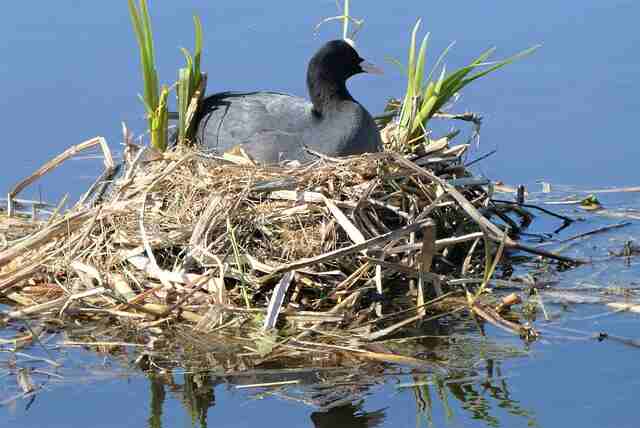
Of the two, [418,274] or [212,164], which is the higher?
[212,164]

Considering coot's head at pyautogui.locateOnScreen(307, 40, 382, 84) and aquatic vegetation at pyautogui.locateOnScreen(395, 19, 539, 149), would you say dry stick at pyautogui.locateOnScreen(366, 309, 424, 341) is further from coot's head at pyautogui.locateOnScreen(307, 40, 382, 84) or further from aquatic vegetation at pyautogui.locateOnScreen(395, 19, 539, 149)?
coot's head at pyautogui.locateOnScreen(307, 40, 382, 84)

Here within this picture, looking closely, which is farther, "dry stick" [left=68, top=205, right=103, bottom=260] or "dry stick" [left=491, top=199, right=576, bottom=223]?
"dry stick" [left=491, top=199, right=576, bottom=223]

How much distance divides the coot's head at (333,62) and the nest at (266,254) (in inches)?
29.1

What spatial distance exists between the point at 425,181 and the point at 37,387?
2101 mm

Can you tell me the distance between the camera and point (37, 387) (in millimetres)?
4754

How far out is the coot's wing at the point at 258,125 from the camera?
629cm

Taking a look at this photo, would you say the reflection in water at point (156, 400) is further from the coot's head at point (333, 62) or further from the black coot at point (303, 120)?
the coot's head at point (333, 62)

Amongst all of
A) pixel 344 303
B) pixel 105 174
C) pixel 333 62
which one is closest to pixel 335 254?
pixel 344 303

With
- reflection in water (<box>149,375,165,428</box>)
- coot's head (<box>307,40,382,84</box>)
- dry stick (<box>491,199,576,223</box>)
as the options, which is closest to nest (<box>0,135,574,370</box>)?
reflection in water (<box>149,375,165,428</box>)

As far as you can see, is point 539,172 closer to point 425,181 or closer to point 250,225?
point 425,181

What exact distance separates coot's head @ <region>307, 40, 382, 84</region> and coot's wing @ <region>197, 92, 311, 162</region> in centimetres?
17

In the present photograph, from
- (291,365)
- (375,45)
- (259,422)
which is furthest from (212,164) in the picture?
(375,45)

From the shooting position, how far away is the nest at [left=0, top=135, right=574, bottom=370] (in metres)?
5.24

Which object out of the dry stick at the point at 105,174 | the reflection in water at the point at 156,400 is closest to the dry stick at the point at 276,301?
the reflection in water at the point at 156,400
